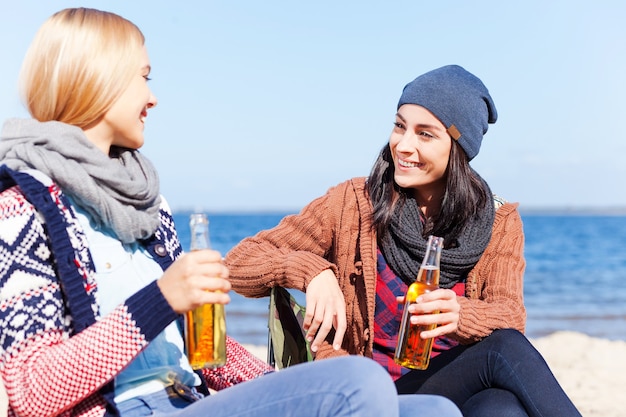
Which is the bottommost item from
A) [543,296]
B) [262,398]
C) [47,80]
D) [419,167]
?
[543,296]

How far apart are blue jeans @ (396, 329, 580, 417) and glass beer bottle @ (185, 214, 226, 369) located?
0.99 metres

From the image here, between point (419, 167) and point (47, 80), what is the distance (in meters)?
1.64

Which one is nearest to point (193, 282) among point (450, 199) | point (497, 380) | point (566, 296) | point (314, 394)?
point (314, 394)

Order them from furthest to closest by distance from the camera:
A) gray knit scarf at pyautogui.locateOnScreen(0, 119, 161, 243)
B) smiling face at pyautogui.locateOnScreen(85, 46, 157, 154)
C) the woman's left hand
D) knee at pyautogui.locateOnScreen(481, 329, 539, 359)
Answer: knee at pyautogui.locateOnScreen(481, 329, 539, 359) → the woman's left hand → smiling face at pyautogui.locateOnScreen(85, 46, 157, 154) → gray knit scarf at pyautogui.locateOnScreen(0, 119, 161, 243)

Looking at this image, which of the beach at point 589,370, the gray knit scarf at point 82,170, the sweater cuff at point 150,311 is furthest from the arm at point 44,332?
the beach at point 589,370

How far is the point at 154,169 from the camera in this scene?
2.48 m

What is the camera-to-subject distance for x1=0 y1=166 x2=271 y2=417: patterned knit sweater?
6.18ft

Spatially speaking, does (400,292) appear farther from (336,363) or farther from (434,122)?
(336,363)

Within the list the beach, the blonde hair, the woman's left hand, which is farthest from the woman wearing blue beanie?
the beach

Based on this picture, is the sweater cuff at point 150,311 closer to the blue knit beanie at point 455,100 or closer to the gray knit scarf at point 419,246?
the gray knit scarf at point 419,246

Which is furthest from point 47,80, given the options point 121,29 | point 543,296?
point 543,296

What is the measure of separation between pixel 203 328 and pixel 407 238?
1.31 meters

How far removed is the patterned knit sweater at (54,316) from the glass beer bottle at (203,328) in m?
0.19

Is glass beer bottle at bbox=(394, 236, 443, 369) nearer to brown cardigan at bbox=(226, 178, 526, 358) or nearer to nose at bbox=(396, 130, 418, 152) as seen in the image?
brown cardigan at bbox=(226, 178, 526, 358)
